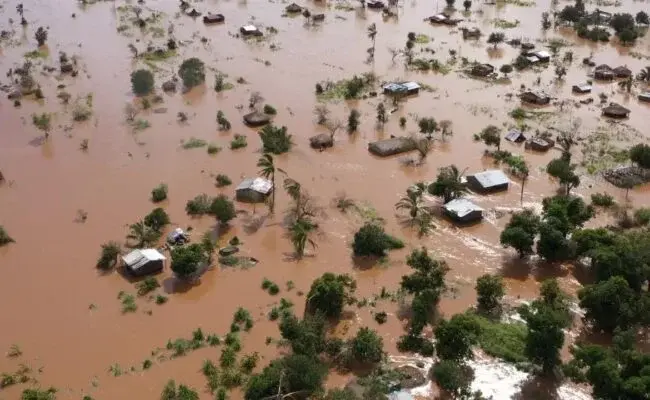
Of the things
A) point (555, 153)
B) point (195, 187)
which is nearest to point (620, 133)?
point (555, 153)

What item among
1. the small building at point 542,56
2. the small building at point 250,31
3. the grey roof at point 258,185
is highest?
the small building at point 250,31

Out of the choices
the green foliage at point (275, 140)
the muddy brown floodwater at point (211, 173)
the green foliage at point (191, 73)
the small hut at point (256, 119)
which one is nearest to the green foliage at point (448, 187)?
the muddy brown floodwater at point (211, 173)

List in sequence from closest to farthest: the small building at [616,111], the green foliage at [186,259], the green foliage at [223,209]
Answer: the green foliage at [186,259], the green foliage at [223,209], the small building at [616,111]

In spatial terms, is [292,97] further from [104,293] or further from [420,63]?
[104,293]

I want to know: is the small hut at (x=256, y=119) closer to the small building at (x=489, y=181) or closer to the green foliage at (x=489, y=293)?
the small building at (x=489, y=181)

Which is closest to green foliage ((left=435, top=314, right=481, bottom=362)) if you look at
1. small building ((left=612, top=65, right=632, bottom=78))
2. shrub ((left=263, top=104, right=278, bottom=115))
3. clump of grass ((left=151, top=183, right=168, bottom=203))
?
clump of grass ((left=151, top=183, right=168, bottom=203))

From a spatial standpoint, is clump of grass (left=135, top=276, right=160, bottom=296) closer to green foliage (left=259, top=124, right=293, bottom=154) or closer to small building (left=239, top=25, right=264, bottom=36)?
green foliage (left=259, top=124, right=293, bottom=154)
